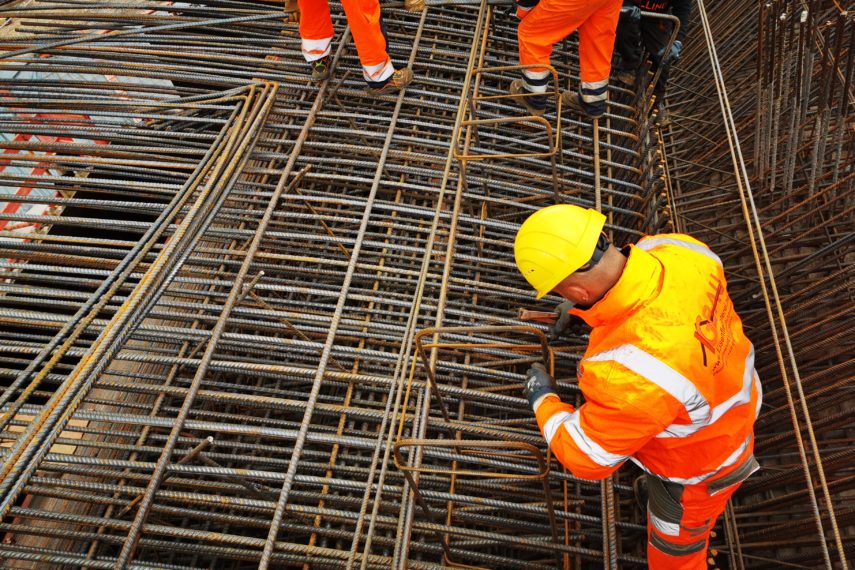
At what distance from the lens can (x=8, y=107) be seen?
178 inches

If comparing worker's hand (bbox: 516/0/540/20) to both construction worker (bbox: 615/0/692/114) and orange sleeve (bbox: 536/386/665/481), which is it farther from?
orange sleeve (bbox: 536/386/665/481)

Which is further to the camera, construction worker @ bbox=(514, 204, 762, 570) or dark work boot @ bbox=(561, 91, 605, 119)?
dark work boot @ bbox=(561, 91, 605, 119)

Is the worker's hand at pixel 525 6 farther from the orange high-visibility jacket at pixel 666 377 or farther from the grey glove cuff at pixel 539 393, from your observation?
the grey glove cuff at pixel 539 393

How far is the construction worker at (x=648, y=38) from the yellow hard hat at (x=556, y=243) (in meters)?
3.16

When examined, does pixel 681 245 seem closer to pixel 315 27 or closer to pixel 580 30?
pixel 580 30

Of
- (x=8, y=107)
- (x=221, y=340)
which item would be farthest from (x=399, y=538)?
(x=8, y=107)

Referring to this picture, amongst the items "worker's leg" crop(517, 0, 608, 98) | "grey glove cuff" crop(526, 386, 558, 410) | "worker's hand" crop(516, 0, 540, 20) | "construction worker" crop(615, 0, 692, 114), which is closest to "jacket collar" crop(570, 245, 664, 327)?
"grey glove cuff" crop(526, 386, 558, 410)

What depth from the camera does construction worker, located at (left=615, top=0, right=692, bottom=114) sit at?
4566 millimetres

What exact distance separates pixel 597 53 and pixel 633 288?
8.19 ft

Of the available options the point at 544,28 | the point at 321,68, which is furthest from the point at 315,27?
the point at 544,28

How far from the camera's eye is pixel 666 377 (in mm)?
1989

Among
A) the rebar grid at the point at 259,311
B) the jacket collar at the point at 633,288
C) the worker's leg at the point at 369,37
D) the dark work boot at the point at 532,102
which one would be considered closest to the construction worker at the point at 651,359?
the jacket collar at the point at 633,288

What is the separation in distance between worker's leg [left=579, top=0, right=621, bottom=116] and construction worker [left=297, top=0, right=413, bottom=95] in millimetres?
1471

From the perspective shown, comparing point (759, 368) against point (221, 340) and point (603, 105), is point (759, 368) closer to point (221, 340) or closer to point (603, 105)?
point (603, 105)
